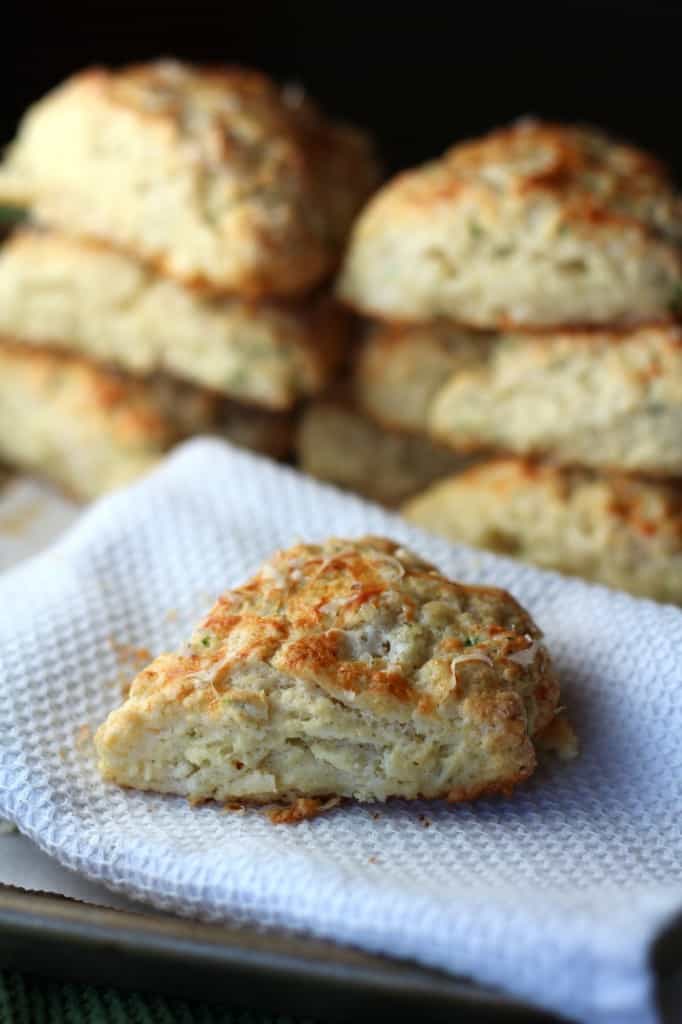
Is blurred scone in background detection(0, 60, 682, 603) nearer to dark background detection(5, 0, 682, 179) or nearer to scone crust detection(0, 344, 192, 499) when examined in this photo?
scone crust detection(0, 344, 192, 499)

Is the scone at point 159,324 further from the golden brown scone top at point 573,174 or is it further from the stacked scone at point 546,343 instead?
the golden brown scone top at point 573,174

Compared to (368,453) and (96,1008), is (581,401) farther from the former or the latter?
(96,1008)

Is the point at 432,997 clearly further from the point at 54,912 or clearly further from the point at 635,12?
the point at 635,12

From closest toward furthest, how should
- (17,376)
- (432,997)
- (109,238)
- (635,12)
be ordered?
(432,997)
(109,238)
(17,376)
(635,12)

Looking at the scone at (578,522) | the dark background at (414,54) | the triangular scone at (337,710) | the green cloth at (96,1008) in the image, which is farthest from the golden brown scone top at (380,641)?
the dark background at (414,54)

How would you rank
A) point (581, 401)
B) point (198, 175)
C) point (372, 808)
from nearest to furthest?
point (372, 808)
point (581, 401)
point (198, 175)

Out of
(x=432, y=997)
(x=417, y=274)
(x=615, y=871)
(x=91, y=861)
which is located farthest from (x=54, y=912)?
(x=417, y=274)

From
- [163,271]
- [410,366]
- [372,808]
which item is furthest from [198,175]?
[372,808]
